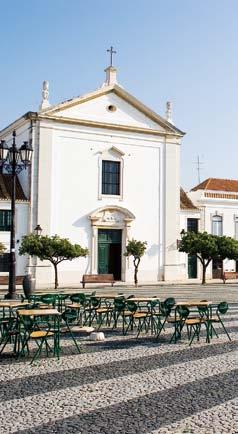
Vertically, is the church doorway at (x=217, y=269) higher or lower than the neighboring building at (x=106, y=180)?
lower

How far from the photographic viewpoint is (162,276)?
3506 centimetres

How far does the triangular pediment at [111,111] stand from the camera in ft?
108

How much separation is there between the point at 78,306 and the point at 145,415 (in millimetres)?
6890

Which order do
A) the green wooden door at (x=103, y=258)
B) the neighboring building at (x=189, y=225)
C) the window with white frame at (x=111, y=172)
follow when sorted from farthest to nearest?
the neighboring building at (x=189, y=225), the window with white frame at (x=111, y=172), the green wooden door at (x=103, y=258)

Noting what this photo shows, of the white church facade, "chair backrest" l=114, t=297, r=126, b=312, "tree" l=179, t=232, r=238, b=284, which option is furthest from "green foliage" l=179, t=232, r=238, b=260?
"chair backrest" l=114, t=297, r=126, b=312

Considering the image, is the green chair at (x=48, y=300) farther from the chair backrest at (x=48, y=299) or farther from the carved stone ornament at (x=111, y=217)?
the carved stone ornament at (x=111, y=217)

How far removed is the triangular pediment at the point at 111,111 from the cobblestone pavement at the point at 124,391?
24.6m

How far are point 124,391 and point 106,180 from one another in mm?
27930

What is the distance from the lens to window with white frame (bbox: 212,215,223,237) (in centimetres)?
3959

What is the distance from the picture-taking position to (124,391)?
667 centimetres

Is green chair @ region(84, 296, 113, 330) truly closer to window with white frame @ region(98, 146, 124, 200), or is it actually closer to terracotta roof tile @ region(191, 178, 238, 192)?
window with white frame @ region(98, 146, 124, 200)

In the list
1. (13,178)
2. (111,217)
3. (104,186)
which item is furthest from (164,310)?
(104,186)

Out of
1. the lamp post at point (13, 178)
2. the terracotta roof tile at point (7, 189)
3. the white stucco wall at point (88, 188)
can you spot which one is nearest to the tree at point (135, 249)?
the white stucco wall at point (88, 188)

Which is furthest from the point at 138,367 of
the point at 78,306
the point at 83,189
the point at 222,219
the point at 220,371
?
the point at 222,219
